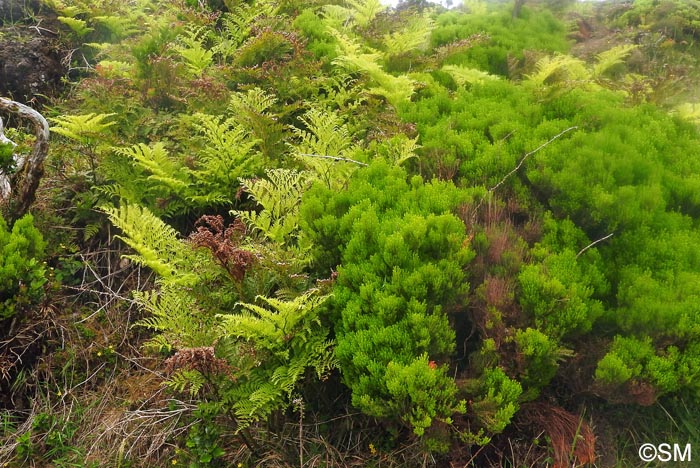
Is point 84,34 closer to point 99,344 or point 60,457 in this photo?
point 99,344

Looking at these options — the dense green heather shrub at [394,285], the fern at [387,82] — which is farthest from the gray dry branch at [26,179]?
the fern at [387,82]

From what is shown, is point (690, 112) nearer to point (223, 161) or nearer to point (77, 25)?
point (223, 161)

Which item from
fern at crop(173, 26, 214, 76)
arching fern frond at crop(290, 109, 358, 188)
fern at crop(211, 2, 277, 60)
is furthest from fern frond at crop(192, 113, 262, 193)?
fern at crop(211, 2, 277, 60)

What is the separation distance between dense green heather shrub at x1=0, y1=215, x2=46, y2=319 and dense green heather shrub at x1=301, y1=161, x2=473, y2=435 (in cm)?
193

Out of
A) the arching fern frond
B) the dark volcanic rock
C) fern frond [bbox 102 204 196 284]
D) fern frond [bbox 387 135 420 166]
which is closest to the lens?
fern frond [bbox 102 204 196 284]

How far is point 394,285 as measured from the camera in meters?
2.61

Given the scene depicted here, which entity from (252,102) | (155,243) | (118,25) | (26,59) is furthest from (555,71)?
(26,59)

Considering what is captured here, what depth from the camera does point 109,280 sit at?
4031mm

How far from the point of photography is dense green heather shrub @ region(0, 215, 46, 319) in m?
3.33

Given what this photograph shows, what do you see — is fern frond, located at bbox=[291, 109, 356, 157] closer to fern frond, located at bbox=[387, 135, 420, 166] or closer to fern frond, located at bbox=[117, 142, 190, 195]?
fern frond, located at bbox=[387, 135, 420, 166]

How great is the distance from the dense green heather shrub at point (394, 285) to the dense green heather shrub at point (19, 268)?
75.9 inches

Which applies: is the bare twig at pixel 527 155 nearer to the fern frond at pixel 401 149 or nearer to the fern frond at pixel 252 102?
the fern frond at pixel 401 149

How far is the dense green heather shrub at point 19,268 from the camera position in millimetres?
3326

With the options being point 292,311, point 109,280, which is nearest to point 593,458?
point 292,311
